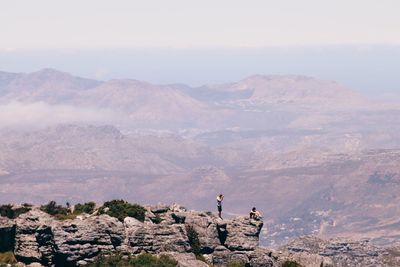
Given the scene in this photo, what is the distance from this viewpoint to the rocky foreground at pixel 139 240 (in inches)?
3752

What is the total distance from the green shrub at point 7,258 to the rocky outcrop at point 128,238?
60 centimetres

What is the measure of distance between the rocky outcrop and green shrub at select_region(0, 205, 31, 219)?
9785mm

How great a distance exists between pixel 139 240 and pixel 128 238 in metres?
1.22

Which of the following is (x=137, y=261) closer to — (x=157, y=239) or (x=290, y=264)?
(x=157, y=239)

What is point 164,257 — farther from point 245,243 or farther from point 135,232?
point 245,243

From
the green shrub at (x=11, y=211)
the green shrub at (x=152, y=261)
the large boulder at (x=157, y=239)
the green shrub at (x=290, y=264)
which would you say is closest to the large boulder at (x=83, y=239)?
the large boulder at (x=157, y=239)

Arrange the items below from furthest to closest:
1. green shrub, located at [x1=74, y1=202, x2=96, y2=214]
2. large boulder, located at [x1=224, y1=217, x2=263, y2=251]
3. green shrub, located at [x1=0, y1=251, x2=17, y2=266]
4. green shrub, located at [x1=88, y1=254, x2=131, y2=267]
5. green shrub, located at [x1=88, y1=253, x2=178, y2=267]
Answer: green shrub, located at [x1=74, y1=202, x2=96, y2=214] → large boulder, located at [x1=224, y1=217, x2=263, y2=251] → green shrub, located at [x1=0, y1=251, x2=17, y2=266] → green shrub, located at [x1=88, y1=253, x2=178, y2=267] → green shrub, located at [x1=88, y1=254, x2=131, y2=267]

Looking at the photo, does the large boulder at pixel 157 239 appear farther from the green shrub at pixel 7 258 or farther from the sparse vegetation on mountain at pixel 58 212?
the green shrub at pixel 7 258

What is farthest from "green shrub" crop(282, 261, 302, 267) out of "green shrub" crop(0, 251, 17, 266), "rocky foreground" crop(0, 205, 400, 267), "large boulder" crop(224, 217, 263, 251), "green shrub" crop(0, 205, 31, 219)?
"green shrub" crop(0, 205, 31, 219)

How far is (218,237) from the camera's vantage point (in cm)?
10556

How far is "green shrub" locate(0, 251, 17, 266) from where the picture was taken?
96.0m

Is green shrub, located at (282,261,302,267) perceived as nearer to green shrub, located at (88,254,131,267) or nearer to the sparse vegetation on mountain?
green shrub, located at (88,254,131,267)

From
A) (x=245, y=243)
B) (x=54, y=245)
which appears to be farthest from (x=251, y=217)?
(x=54, y=245)

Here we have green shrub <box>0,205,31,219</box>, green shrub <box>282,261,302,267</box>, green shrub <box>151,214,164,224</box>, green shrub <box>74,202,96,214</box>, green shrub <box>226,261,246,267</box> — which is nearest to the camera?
green shrub <box>226,261,246,267</box>
